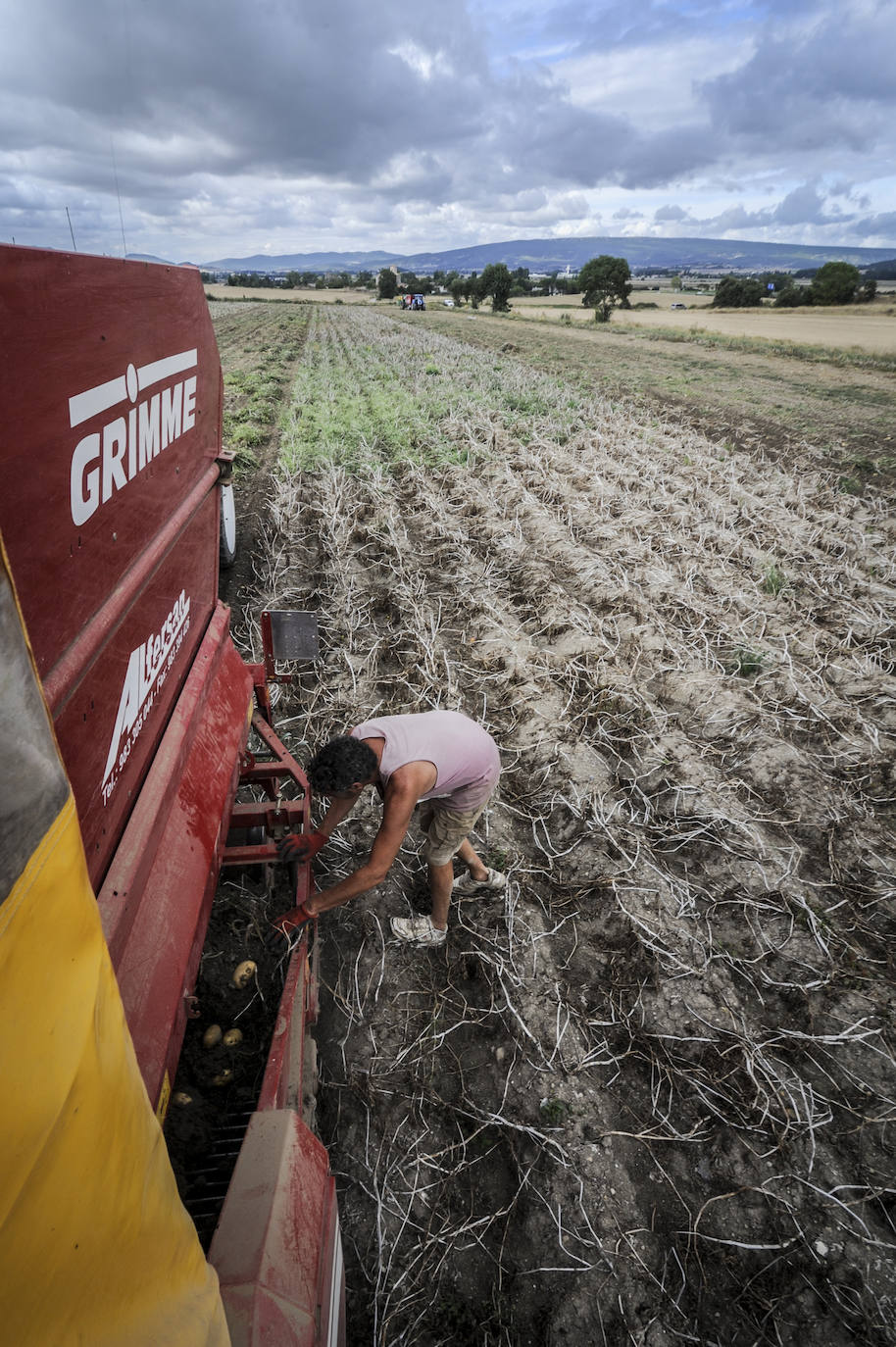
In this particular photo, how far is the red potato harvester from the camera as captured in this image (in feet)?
2.09

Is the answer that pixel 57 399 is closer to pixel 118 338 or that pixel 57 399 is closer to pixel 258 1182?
pixel 118 338

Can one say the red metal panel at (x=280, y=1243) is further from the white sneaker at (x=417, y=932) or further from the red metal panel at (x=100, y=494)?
the white sneaker at (x=417, y=932)

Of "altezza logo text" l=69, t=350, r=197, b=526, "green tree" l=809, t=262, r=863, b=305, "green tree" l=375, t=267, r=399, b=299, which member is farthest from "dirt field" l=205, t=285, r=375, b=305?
"altezza logo text" l=69, t=350, r=197, b=526

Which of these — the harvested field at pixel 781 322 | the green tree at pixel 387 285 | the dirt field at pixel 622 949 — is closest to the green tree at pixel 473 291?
the harvested field at pixel 781 322

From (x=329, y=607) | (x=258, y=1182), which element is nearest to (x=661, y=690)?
(x=329, y=607)

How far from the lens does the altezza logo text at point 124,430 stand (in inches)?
55.6

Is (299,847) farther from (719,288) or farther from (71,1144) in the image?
(719,288)

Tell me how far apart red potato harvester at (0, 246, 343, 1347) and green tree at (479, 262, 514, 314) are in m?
59.2

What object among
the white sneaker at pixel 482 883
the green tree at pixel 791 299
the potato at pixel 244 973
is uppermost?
the green tree at pixel 791 299

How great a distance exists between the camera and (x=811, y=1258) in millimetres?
1926

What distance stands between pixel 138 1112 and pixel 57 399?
1292mm

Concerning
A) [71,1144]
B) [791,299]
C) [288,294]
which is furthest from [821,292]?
[71,1144]

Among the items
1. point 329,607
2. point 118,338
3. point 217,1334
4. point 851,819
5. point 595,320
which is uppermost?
point 595,320

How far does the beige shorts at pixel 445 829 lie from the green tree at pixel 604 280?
5557 centimetres
